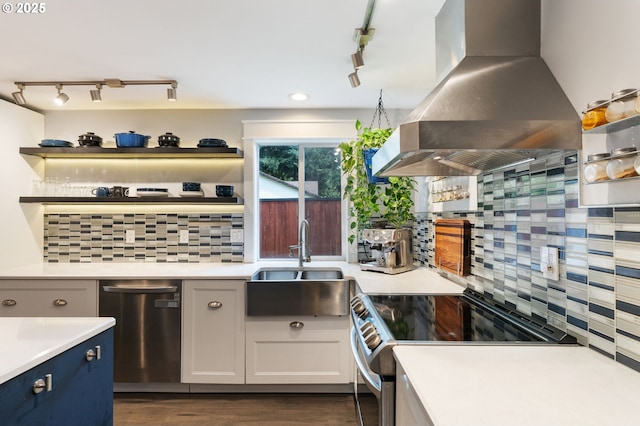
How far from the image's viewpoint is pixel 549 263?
134 cm

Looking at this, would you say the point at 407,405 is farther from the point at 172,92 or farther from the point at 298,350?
the point at 172,92

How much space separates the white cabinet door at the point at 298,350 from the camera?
2.53m

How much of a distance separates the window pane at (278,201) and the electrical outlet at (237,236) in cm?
23

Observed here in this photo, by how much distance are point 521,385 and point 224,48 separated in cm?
209

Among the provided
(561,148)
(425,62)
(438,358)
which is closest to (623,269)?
(561,148)

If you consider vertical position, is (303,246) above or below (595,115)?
below

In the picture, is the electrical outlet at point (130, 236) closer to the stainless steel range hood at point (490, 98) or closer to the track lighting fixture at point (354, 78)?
the track lighting fixture at point (354, 78)

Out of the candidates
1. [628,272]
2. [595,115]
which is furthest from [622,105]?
[628,272]

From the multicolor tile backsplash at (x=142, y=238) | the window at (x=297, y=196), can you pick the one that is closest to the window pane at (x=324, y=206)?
the window at (x=297, y=196)

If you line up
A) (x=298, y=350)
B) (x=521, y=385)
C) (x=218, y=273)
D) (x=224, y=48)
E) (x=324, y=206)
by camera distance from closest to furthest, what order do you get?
(x=521, y=385) → (x=224, y=48) → (x=298, y=350) → (x=218, y=273) → (x=324, y=206)

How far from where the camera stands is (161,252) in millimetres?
3199

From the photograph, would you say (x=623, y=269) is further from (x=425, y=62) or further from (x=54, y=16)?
(x=54, y=16)

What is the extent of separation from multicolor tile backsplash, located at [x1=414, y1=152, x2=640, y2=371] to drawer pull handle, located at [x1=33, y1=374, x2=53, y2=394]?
5.75ft

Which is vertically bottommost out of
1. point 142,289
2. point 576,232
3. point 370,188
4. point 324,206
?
point 142,289
